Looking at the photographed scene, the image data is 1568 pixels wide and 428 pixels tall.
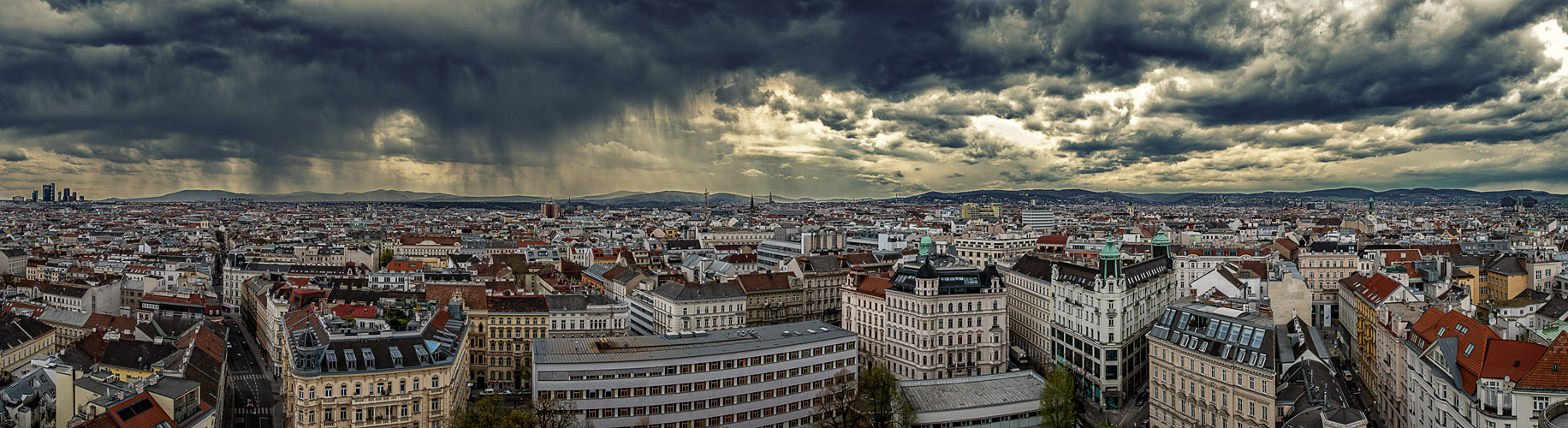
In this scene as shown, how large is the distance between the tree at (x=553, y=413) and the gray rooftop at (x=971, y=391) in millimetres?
28784

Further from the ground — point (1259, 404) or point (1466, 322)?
point (1466, 322)

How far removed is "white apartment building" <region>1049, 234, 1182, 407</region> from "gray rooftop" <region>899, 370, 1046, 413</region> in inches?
573

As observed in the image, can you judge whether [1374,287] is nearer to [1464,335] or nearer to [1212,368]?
[1464,335]

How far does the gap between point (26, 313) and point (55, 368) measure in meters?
61.5

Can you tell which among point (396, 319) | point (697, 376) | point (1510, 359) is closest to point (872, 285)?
point (697, 376)

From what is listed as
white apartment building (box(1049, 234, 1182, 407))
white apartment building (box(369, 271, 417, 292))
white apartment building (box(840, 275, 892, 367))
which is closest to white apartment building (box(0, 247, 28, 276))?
white apartment building (box(369, 271, 417, 292))

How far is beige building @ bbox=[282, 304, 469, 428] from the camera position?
6612cm

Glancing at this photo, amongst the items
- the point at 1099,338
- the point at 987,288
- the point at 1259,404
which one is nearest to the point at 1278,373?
the point at 1259,404

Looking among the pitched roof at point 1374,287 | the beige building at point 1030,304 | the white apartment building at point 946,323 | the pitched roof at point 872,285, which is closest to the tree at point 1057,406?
the white apartment building at point 946,323

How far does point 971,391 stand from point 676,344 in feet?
91.0

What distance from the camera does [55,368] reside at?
74.1 m

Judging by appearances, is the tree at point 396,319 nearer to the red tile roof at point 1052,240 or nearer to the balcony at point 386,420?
the balcony at point 386,420

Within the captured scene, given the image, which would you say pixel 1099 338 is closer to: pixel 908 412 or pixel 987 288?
pixel 987 288

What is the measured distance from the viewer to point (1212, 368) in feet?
241
